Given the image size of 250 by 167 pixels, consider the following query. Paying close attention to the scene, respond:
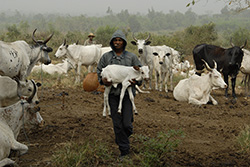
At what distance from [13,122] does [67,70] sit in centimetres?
1154

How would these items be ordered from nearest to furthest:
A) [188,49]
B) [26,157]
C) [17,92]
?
[26,157], [17,92], [188,49]

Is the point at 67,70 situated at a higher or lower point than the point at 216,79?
higher

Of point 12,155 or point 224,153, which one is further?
point 224,153

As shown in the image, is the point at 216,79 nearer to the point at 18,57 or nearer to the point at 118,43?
the point at 118,43

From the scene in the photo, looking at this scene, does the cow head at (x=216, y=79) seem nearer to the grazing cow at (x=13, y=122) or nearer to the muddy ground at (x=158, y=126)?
the muddy ground at (x=158, y=126)

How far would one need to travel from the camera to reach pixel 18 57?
7223 mm

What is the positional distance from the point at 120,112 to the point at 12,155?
1.73 m

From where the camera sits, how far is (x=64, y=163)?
14.3 ft

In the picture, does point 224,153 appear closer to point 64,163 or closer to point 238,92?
point 64,163

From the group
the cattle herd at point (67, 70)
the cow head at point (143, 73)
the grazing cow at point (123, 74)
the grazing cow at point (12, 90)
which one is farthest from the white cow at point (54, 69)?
Answer: the cow head at point (143, 73)

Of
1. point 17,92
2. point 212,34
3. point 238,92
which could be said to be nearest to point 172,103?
point 238,92

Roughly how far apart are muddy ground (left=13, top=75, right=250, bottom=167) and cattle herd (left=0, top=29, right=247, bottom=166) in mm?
445

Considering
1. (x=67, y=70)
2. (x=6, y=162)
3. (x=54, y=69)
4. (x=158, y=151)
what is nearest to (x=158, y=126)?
(x=158, y=151)

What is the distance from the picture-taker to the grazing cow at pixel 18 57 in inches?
Answer: 264
